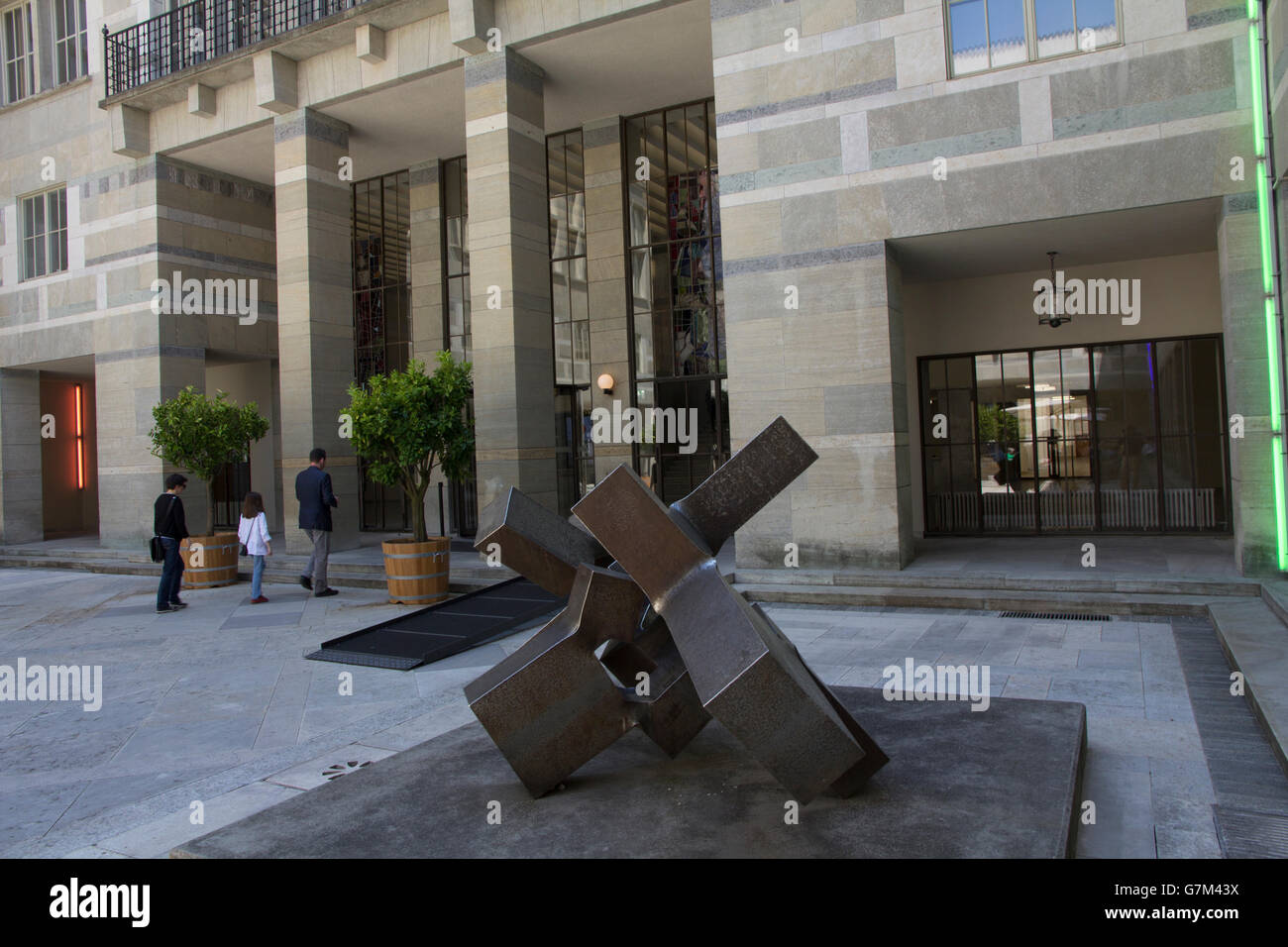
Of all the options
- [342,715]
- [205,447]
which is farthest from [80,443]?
[342,715]

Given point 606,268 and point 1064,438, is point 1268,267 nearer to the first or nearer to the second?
point 1064,438

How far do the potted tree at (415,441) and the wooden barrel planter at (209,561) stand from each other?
3740 mm

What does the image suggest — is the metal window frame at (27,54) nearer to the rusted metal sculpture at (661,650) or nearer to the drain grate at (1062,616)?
the rusted metal sculpture at (661,650)

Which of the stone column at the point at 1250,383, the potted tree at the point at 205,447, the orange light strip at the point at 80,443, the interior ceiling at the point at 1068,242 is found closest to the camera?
the stone column at the point at 1250,383

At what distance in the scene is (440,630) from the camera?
32.4 feet

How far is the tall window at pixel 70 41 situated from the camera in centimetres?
2017

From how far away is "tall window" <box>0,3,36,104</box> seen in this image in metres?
21.0

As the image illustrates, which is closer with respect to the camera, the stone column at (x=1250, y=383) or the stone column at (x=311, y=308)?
the stone column at (x=1250, y=383)

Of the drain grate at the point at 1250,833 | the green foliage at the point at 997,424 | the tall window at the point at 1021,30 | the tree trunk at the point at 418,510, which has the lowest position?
the drain grate at the point at 1250,833

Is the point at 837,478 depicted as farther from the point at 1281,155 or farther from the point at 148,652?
the point at 148,652

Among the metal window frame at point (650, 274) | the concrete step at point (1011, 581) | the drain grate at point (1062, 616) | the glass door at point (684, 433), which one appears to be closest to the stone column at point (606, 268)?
the metal window frame at point (650, 274)

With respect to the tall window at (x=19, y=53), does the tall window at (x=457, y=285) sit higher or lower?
lower
